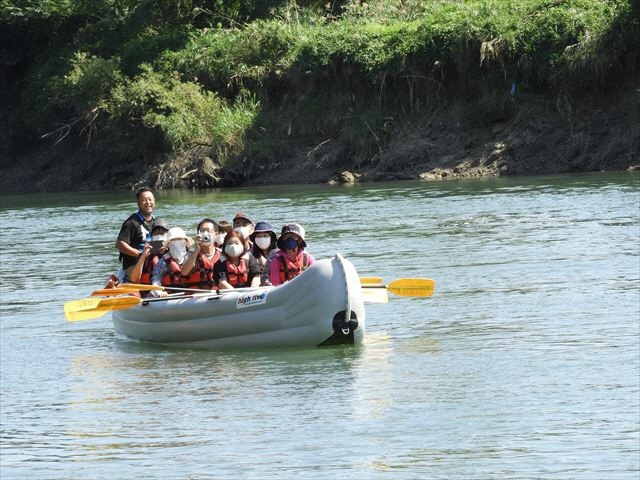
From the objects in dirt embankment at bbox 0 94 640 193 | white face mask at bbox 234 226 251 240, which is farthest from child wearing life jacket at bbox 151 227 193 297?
dirt embankment at bbox 0 94 640 193

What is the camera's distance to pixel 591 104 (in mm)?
32438

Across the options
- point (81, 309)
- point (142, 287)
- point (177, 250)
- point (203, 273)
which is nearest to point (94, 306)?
point (81, 309)

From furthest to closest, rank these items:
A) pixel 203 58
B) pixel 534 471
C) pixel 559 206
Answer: pixel 203 58
pixel 559 206
pixel 534 471

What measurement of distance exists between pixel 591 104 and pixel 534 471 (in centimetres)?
2515

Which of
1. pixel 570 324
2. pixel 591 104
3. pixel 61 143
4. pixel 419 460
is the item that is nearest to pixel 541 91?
pixel 591 104

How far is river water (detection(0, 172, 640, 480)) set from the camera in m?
8.70

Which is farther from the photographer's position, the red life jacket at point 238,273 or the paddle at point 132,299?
the paddle at point 132,299

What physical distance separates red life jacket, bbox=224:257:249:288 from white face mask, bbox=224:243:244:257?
0.47ft

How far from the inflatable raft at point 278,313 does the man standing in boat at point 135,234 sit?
82 centimetres

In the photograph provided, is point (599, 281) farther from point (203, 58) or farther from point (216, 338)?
point (203, 58)

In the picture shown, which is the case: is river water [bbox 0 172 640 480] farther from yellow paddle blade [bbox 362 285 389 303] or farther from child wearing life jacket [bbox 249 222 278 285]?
child wearing life jacket [bbox 249 222 278 285]

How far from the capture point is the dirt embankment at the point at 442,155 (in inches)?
1232

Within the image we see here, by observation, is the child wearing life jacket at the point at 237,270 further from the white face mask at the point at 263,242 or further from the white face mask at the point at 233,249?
the white face mask at the point at 263,242

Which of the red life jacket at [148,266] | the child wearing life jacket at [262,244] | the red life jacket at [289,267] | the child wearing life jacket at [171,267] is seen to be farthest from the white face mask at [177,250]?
the red life jacket at [289,267]
